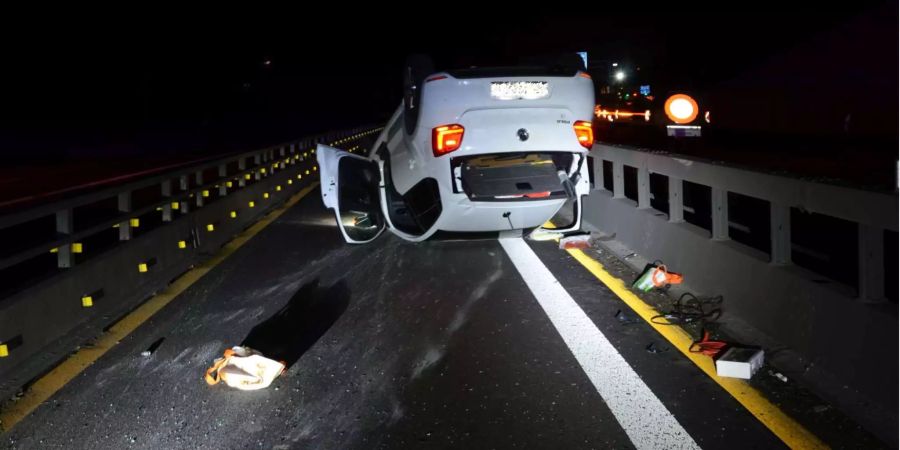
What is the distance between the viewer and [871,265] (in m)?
5.39

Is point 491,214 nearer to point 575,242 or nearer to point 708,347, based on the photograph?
point 575,242

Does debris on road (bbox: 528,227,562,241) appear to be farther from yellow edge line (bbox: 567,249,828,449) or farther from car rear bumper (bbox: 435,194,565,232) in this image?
yellow edge line (bbox: 567,249,828,449)

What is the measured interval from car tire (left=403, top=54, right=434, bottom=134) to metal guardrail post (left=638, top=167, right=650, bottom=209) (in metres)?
2.52

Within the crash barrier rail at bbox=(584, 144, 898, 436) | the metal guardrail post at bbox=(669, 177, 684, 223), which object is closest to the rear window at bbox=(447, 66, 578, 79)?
the crash barrier rail at bbox=(584, 144, 898, 436)

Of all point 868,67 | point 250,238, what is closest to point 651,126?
point 868,67

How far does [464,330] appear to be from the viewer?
7.26 m

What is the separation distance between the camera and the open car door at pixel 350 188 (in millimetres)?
10789

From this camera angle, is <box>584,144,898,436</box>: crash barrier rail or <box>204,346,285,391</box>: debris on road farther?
<box>204,346,285,391</box>: debris on road

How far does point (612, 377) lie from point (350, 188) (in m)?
5.56

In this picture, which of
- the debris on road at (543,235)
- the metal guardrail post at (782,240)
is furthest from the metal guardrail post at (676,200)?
A: the metal guardrail post at (782,240)

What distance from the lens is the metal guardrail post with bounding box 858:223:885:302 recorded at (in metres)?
5.35

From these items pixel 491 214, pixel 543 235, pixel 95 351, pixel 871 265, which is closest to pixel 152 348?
pixel 95 351

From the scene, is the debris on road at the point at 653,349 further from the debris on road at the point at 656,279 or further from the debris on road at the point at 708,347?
the debris on road at the point at 656,279

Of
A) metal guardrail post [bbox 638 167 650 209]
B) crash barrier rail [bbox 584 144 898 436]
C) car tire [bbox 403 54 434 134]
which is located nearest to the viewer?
crash barrier rail [bbox 584 144 898 436]
